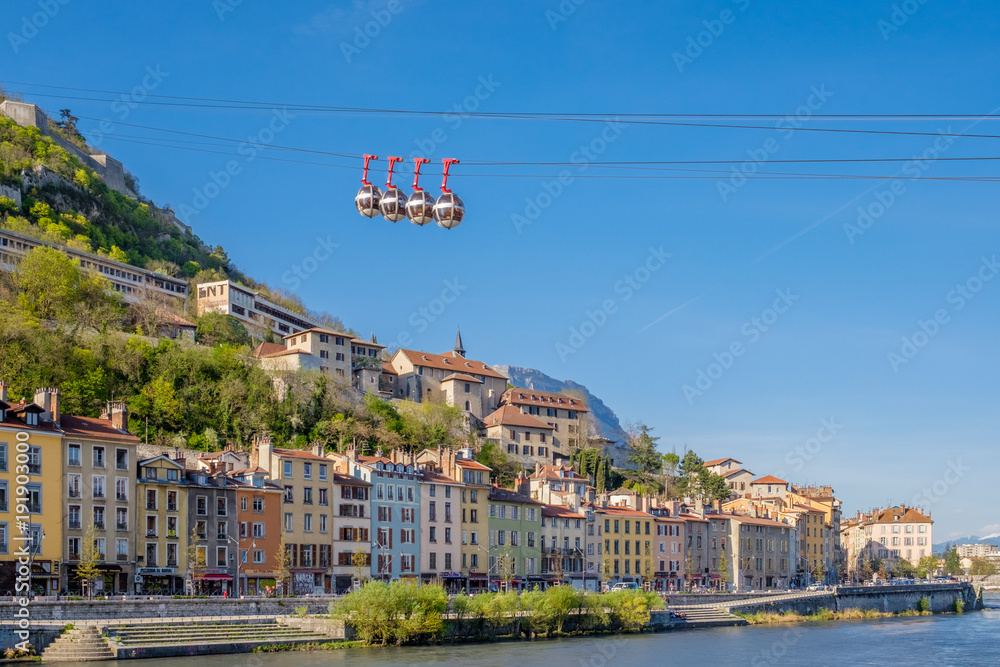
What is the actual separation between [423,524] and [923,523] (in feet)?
316

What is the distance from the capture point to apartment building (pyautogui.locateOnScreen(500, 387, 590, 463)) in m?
120

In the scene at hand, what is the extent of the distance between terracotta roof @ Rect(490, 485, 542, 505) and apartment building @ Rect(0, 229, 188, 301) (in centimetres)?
3780

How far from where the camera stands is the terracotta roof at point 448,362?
12175cm

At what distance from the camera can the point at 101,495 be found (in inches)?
2277

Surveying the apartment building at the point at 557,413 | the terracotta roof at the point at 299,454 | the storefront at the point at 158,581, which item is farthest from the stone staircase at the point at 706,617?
the apartment building at the point at 557,413

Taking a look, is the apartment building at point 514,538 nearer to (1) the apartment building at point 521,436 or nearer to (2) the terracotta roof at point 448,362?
(1) the apartment building at point 521,436

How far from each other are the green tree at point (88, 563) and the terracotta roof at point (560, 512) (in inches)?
1375

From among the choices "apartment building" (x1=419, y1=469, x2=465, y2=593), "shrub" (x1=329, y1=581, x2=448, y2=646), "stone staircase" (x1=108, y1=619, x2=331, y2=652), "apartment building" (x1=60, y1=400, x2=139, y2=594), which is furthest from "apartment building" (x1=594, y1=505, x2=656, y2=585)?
"stone staircase" (x1=108, y1=619, x2=331, y2=652)

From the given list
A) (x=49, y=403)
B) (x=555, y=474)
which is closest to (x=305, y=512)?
(x=49, y=403)

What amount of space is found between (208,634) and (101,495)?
40.4 ft

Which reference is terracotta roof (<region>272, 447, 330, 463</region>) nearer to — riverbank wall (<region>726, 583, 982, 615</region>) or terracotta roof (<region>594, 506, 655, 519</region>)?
terracotta roof (<region>594, 506, 655, 519</region>)

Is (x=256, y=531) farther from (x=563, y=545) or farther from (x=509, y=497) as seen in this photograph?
(x=563, y=545)

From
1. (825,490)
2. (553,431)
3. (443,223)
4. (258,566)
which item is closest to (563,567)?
(258,566)

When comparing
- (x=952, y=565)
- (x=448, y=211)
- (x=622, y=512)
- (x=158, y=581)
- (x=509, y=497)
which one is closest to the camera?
(x=448, y=211)
